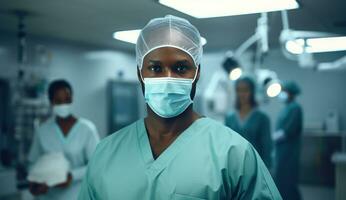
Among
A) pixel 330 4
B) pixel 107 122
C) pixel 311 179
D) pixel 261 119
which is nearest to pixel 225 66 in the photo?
pixel 261 119

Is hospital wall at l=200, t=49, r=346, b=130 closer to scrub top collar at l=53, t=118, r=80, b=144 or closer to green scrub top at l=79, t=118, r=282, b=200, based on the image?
scrub top collar at l=53, t=118, r=80, b=144

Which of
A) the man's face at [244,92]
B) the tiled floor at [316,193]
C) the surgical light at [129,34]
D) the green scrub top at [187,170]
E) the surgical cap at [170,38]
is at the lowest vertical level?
the tiled floor at [316,193]

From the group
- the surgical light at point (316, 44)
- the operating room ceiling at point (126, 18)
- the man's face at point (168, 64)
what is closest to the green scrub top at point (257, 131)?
the operating room ceiling at point (126, 18)

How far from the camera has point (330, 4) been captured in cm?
198

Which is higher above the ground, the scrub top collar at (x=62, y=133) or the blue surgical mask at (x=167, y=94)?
the blue surgical mask at (x=167, y=94)

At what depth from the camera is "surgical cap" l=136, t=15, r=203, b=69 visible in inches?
50.8

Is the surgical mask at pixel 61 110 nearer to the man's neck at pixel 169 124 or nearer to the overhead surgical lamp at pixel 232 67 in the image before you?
the man's neck at pixel 169 124

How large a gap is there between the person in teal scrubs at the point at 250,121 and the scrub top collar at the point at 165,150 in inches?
63.3

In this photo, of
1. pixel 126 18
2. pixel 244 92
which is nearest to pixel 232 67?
pixel 244 92

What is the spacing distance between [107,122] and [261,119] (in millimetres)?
1812

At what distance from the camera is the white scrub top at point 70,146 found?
7.63ft

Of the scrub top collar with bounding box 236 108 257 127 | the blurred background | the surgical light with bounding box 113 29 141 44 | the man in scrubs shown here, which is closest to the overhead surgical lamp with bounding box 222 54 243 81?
the blurred background

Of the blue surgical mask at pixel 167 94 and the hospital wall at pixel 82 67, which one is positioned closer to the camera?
the blue surgical mask at pixel 167 94

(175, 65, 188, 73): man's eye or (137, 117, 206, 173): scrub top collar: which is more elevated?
(175, 65, 188, 73): man's eye
